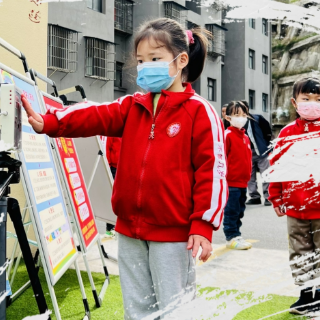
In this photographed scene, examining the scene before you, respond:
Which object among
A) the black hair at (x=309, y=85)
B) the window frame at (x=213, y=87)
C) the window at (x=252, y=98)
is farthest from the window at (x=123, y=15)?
the black hair at (x=309, y=85)

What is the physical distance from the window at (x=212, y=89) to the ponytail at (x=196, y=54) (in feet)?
62.6

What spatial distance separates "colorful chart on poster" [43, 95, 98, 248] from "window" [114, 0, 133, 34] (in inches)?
518

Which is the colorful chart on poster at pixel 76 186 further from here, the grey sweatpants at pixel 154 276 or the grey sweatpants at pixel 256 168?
the grey sweatpants at pixel 256 168

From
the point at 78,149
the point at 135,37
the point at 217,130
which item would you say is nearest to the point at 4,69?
the point at 135,37

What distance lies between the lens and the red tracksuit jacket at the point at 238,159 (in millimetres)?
4711

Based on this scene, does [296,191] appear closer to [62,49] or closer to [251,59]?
[62,49]

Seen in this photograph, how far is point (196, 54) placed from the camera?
1930mm

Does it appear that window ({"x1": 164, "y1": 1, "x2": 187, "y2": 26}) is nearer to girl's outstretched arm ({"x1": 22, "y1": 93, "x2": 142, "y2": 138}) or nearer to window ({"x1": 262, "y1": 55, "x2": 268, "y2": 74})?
window ({"x1": 262, "y1": 55, "x2": 268, "y2": 74})

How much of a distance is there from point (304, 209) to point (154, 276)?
1.32m

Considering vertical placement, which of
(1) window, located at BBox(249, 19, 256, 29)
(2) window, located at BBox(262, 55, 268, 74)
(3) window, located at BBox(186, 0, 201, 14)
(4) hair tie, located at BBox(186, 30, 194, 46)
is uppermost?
(1) window, located at BBox(249, 19, 256, 29)

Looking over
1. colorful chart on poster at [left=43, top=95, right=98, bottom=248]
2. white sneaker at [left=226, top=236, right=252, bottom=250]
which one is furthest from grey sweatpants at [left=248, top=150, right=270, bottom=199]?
colorful chart on poster at [left=43, top=95, right=98, bottom=248]

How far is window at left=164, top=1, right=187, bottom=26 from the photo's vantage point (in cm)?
1494

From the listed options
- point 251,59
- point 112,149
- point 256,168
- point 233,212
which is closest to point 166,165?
point 233,212

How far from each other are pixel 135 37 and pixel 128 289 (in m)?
0.95
